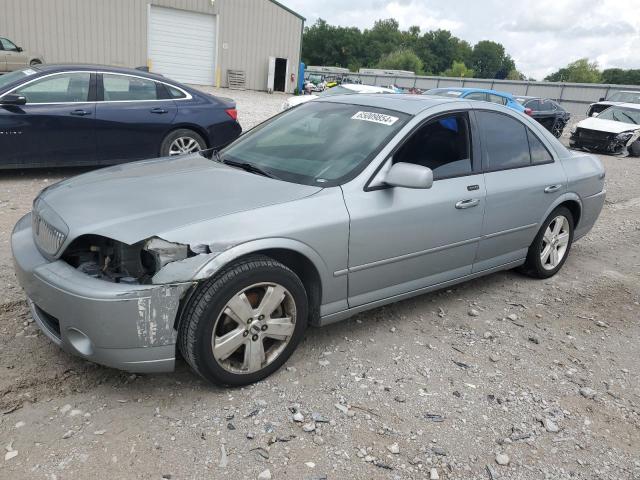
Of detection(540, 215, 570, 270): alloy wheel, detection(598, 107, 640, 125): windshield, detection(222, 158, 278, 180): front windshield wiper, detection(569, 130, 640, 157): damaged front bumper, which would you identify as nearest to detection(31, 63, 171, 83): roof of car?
detection(222, 158, 278, 180): front windshield wiper

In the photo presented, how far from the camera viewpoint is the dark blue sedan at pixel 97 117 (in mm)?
6484

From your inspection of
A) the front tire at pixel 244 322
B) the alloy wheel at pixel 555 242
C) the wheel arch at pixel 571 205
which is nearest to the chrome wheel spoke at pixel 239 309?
the front tire at pixel 244 322

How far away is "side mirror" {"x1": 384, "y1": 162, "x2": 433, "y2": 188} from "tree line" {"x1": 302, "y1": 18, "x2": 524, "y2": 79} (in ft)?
303

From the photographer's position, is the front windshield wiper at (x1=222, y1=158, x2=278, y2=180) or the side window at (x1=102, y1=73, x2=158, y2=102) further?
the side window at (x1=102, y1=73, x2=158, y2=102)

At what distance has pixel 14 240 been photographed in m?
3.18

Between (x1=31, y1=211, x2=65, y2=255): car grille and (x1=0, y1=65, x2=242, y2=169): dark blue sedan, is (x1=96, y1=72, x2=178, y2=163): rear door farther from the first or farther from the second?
(x1=31, y1=211, x2=65, y2=255): car grille

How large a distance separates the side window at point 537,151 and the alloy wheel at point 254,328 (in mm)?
2668

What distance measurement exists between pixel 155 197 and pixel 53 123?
4.47 m

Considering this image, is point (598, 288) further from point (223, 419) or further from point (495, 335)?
point (223, 419)

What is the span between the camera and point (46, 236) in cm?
291

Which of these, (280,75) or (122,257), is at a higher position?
(280,75)

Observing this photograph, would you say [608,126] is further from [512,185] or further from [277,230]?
[277,230]

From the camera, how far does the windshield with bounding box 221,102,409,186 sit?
3377 millimetres

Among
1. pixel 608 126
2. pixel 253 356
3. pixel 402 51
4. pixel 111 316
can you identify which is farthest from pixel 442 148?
pixel 402 51
